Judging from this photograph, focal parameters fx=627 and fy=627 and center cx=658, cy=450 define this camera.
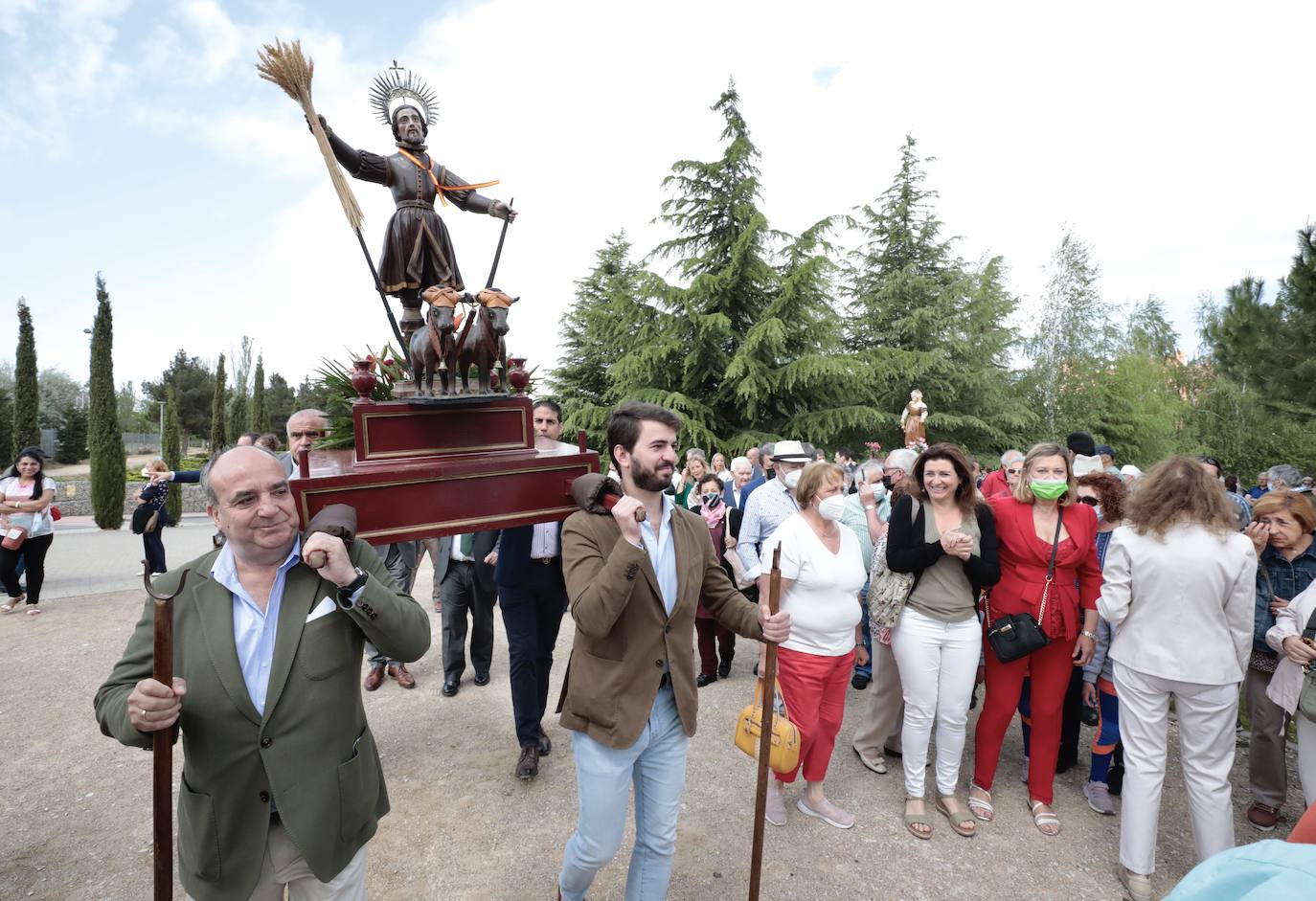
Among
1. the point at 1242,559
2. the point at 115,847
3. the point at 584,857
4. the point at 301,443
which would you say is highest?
the point at 301,443

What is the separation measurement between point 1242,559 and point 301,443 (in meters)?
5.24

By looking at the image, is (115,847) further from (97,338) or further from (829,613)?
(97,338)

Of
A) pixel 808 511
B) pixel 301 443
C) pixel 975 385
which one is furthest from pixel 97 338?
pixel 975 385

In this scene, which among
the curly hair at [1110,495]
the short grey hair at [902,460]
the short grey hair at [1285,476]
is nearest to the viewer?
the curly hair at [1110,495]

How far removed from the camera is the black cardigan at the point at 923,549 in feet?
11.8

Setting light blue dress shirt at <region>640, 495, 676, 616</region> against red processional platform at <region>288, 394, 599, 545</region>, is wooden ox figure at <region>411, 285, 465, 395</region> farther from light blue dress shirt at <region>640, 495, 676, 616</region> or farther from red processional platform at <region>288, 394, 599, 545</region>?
light blue dress shirt at <region>640, 495, 676, 616</region>

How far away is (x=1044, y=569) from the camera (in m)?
3.66

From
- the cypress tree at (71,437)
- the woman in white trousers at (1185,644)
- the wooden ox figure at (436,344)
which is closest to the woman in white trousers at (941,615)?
the woman in white trousers at (1185,644)

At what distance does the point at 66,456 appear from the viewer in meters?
31.8

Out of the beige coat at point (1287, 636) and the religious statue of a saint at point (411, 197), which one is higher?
the religious statue of a saint at point (411, 197)

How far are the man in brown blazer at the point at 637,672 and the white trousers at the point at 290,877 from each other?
32.4 inches

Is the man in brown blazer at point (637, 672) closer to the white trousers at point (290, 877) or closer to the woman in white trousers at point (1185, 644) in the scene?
the white trousers at point (290, 877)

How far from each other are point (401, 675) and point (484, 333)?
3.99 metres

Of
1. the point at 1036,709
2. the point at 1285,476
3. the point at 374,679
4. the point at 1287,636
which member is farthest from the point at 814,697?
the point at 1285,476
